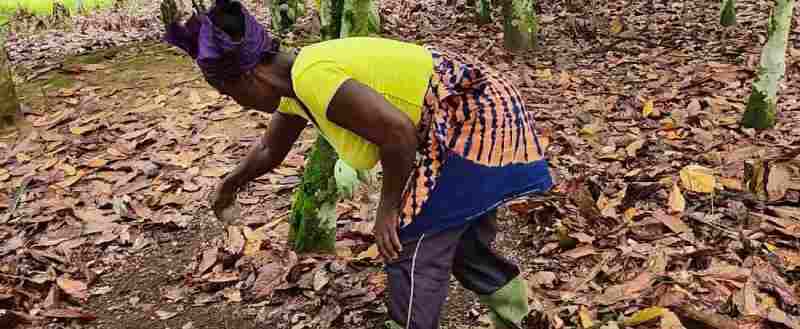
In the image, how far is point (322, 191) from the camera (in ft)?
11.3

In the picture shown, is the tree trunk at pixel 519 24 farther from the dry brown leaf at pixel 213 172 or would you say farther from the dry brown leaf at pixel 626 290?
the dry brown leaf at pixel 626 290

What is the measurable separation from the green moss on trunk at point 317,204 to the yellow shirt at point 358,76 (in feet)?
4.30

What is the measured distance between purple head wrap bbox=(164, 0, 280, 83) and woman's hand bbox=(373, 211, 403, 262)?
2.03 feet

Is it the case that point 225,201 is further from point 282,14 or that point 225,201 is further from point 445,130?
point 282,14

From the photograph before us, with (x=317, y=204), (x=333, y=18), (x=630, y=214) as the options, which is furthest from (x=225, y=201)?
(x=630, y=214)

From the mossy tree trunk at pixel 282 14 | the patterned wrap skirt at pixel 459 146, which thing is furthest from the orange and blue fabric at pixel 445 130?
the mossy tree trunk at pixel 282 14

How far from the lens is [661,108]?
564 cm

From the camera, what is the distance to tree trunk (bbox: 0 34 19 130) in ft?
18.7

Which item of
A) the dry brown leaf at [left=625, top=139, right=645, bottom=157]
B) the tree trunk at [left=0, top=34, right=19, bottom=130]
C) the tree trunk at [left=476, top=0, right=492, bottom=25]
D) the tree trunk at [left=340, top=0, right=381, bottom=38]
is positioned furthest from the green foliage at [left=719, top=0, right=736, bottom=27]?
the tree trunk at [left=0, top=34, right=19, bottom=130]

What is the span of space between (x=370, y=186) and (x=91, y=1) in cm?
1726

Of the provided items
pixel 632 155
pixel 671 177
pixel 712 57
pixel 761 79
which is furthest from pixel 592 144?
pixel 712 57

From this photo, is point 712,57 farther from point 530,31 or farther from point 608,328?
point 608,328

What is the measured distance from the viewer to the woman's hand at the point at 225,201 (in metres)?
2.64

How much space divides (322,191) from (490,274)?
1.25 meters
